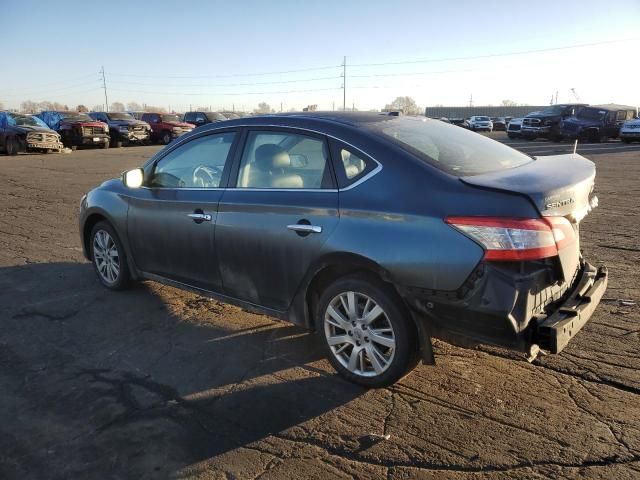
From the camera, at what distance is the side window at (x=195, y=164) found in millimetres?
4176

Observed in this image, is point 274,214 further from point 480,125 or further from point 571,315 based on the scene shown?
point 480,125

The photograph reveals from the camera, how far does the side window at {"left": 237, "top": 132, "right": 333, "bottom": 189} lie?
355 cm

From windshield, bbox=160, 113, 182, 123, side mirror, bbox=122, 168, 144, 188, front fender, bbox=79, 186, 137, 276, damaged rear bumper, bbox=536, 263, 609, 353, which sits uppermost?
windshield, bbox=160, 113, 182, 123

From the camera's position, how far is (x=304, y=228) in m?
3.44

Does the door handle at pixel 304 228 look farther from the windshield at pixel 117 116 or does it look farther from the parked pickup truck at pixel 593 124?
the windshield at pixel 117 116

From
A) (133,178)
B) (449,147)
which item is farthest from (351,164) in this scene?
(133,178)

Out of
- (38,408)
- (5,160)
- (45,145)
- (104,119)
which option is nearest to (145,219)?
(38,408)

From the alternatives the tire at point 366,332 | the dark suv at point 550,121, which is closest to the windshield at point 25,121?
the tire at point 366,332

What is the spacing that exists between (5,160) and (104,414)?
2078 cm

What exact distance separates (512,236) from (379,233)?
2.48 feet

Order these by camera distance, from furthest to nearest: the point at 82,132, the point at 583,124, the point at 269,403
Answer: the point at 583,124 → the point at 82,132 → the point at 269,403

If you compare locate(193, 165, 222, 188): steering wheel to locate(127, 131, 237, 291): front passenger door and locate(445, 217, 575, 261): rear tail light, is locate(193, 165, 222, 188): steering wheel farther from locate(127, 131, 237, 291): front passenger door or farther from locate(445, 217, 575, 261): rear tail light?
locate(445, 217, 575, 261): rear tail light

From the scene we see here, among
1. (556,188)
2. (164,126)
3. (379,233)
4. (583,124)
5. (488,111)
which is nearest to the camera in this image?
(556,188)

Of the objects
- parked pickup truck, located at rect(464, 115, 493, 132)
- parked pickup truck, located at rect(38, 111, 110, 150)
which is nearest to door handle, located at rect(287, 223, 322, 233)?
parked pickup truck, located at rect(38, 111, 110, 150)
